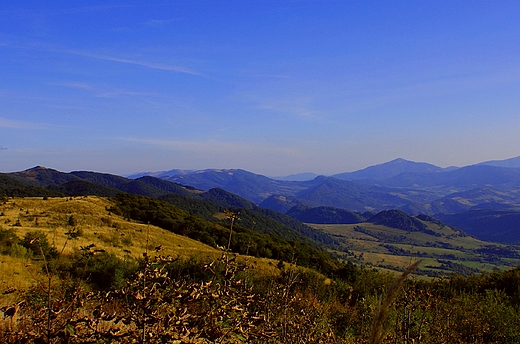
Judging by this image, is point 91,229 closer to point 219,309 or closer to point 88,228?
point 88,228

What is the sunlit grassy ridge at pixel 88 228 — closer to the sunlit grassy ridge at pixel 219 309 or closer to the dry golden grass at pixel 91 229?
the dry golden grass at pixel 91 229

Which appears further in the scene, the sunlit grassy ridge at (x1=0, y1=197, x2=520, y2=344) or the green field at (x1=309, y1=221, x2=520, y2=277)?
the green field at (x1=309, y1=221, x2=520, y2=277)

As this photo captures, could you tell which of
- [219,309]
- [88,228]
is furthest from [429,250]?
[219,309]

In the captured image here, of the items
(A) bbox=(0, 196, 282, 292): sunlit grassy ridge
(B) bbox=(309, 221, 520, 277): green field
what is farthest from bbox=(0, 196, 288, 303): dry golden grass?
(B) bbox=(309, 221, 520, 277): green field

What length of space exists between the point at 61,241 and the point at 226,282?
2222cm

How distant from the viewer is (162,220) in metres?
42.8

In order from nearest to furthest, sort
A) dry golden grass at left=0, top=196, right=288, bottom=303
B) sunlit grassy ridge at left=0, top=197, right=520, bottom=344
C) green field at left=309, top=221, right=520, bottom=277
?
sunlit grassy ridge at left=0, top=197, right=520, bottom=344 → dry golden grass at left=0, top=196, right=288, bottom=303 → green field at left=309, top=221, right=520, bottom=277

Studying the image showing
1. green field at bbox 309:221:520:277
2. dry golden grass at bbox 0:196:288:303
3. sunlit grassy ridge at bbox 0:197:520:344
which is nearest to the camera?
sunlit grassy ridge at bbox 0:197:520:344

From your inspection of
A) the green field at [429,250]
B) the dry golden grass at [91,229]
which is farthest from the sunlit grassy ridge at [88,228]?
the green field at [429,250]

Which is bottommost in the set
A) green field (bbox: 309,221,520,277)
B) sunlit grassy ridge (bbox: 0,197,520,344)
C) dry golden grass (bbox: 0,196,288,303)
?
green field (bbox: 309,221,520,277)

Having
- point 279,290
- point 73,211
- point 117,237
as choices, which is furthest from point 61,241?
point 279,290

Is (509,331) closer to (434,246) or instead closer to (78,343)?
(78,343)

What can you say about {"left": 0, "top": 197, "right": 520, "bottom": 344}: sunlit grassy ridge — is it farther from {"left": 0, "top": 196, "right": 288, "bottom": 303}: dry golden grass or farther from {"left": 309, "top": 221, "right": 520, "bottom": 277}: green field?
{"left": 309, "top": 221, "right": 520, "bottom": 277}: green field

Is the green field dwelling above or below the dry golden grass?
below
